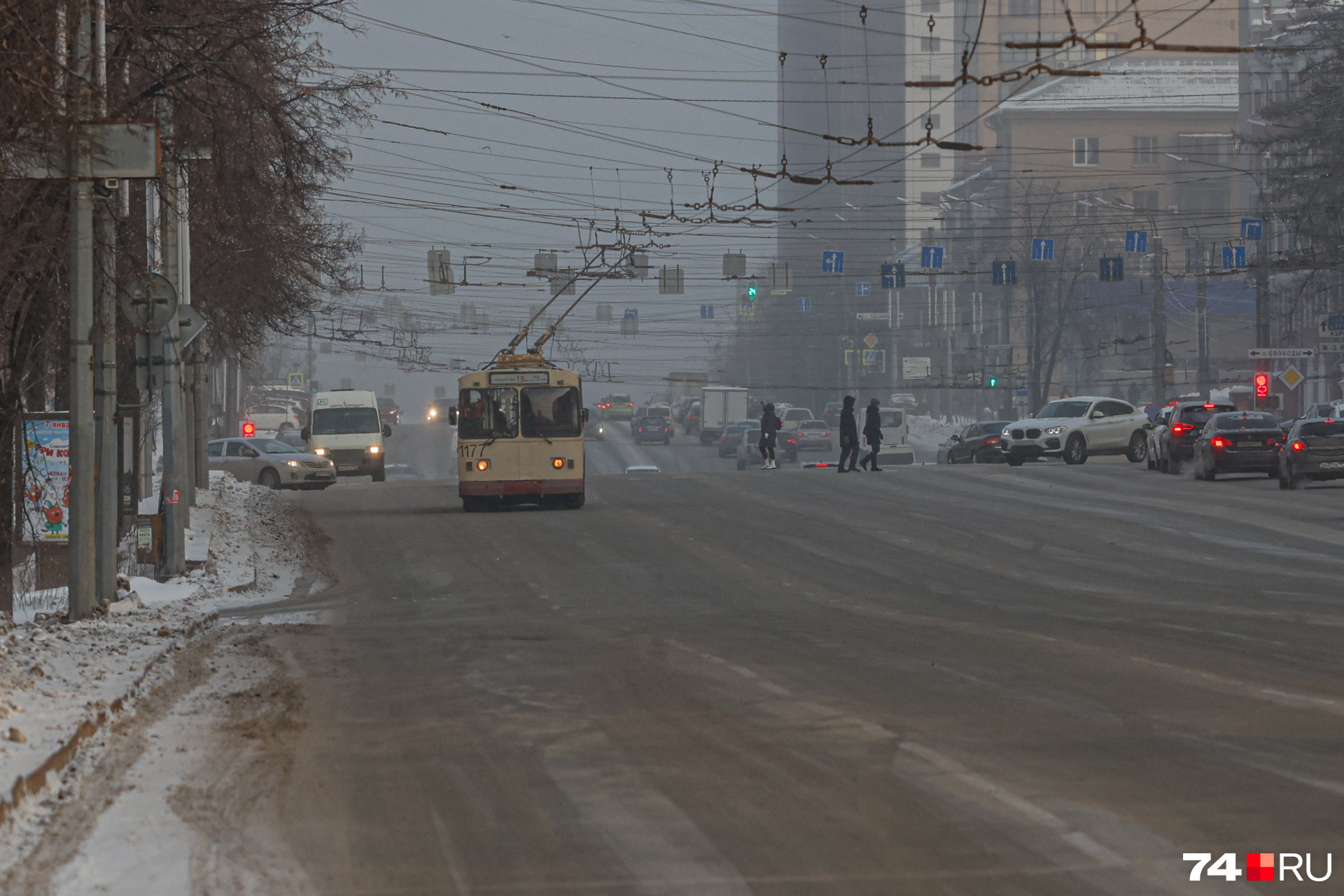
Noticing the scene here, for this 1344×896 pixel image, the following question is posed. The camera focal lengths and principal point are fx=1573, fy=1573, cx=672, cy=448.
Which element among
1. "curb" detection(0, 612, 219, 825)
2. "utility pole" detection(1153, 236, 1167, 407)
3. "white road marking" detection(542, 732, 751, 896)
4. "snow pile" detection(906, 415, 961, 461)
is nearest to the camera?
"white road marking" detection(542, 732, 751, 896)

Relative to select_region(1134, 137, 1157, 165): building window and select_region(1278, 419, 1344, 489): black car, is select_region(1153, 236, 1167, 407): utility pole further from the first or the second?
select_region(1134, 137, 1157, 165): building window

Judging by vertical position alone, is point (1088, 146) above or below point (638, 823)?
above

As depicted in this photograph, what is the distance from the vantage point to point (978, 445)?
175 feet

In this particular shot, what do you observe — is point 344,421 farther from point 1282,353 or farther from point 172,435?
point 172,435

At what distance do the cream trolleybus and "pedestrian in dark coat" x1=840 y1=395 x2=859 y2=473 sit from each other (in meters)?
11.7

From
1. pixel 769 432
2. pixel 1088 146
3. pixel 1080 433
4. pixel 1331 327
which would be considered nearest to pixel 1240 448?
pixel 1080 433

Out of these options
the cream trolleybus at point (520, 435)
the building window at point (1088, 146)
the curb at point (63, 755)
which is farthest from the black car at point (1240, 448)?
the building window at point (1088, 146)

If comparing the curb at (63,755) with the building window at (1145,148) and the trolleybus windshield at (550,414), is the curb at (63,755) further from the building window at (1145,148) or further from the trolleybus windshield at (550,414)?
the building window at (1145,148)

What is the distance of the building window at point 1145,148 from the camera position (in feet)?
365

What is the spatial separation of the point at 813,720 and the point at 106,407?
9931mm

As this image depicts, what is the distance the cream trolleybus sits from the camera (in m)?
29.0

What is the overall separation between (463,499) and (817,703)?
67.5 ft

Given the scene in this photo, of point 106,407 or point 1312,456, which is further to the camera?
point 1312,456

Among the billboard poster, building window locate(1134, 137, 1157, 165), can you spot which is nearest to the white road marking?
the billboard poster
